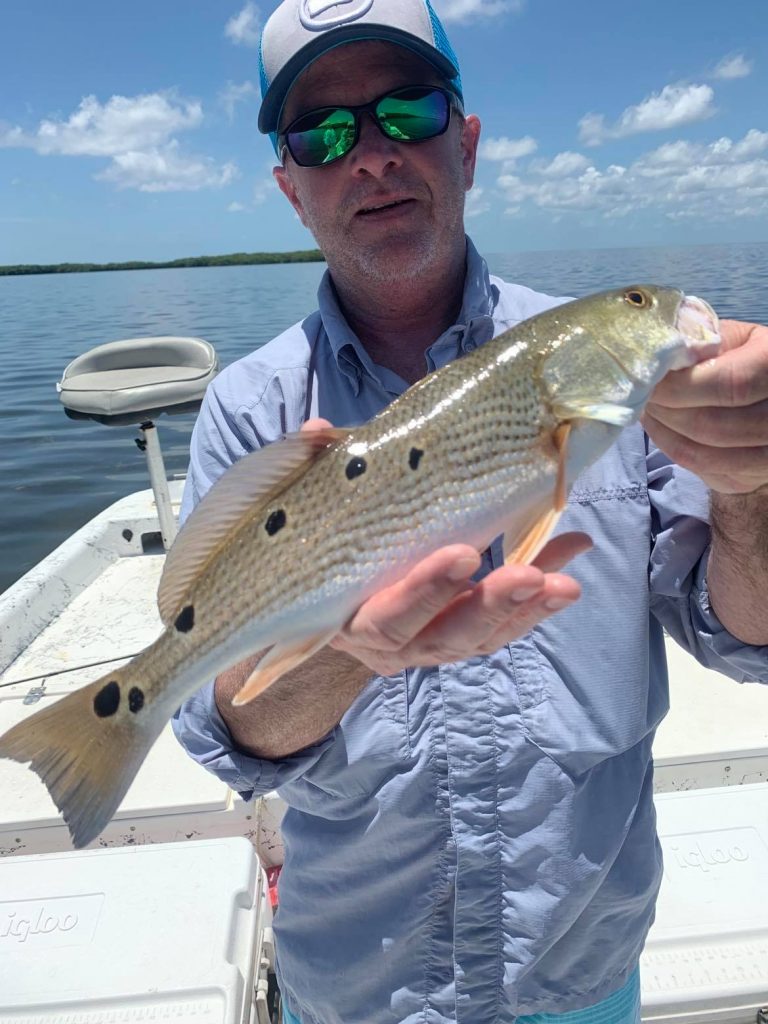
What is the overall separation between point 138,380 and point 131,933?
4247mm

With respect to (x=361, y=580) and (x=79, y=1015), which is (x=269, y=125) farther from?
(x=79, y=1015)

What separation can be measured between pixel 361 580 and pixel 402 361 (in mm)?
1234

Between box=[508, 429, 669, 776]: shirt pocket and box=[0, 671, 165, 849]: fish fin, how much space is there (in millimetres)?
1157

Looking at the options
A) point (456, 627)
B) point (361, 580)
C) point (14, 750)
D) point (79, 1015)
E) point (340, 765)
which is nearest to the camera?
point (456, 627)

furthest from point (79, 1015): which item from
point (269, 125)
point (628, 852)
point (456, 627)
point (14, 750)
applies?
point (269, 125)

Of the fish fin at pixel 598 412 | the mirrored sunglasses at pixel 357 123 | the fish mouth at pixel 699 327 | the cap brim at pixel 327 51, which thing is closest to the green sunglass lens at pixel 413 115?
the mirrored sunglasses at pixel 357 123

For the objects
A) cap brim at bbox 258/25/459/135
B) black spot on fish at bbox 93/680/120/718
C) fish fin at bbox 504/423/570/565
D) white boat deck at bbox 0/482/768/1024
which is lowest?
white boat deck at bbox 0/482/768/1024

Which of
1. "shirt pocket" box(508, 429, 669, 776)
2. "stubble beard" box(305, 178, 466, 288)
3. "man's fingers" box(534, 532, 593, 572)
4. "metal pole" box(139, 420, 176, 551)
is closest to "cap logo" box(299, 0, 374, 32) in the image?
"stubble beard" box(305, 178, 466, 288)

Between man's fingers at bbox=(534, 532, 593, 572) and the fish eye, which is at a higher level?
the fish eye

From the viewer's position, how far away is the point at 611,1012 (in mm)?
2605

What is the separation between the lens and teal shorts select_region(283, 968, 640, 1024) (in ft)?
8.28

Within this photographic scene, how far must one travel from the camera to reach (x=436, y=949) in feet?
8.13

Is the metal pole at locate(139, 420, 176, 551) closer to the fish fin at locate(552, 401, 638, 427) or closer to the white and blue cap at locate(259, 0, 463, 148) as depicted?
the white and blue cap at locate(259, 0, 463, 148)

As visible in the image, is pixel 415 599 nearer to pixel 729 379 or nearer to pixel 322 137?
pixel 729 379
